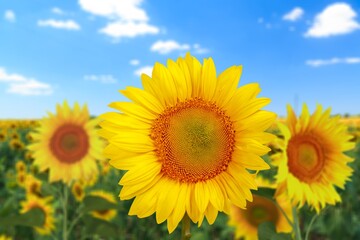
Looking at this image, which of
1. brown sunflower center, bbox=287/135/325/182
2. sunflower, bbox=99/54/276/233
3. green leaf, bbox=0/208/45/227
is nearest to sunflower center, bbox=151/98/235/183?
sunflower, bbox=99/54/276/233

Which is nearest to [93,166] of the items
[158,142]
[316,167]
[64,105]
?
[64,105]

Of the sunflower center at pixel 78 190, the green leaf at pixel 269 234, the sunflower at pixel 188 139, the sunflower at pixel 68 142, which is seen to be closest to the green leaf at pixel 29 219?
the sunflower at pixel 68 142

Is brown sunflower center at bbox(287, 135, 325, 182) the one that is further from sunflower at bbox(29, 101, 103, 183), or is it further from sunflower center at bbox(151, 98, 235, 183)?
sunflower at bbox(29, 101, 103, 183)

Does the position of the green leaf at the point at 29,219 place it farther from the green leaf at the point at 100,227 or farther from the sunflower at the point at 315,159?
the sunflower at the point at 315,159

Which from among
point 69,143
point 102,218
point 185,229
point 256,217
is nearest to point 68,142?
point 69,143

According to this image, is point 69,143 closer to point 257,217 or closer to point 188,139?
point 257,217
